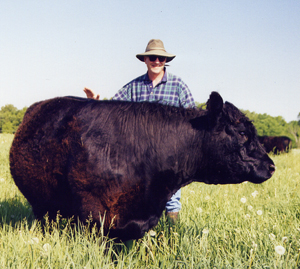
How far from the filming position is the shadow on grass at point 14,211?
3.89 meters

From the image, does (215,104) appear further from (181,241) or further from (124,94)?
(124,94)

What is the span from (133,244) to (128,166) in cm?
94

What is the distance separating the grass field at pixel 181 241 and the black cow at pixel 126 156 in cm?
26

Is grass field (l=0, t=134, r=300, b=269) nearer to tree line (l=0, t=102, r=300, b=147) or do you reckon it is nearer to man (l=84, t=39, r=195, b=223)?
man (l=84, t=39, r=195, b=223)

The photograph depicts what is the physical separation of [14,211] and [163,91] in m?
2.76

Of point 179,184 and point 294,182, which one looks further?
point 294,182

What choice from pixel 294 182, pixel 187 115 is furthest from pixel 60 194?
pixel 294 182

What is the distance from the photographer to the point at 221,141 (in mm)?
2986

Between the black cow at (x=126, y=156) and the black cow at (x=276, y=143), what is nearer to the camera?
the black cow at (x=126, y=156)

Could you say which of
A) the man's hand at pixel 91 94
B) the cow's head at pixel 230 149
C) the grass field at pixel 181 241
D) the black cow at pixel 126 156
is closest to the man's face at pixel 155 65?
the man's hand at pixel 91 94

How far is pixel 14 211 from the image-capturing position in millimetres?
4156

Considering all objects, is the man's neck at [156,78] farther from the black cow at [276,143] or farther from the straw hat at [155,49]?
the black cow at [276,143]

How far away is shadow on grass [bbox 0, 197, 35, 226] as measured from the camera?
3.89m

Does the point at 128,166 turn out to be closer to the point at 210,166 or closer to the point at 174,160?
the point at 174,160
